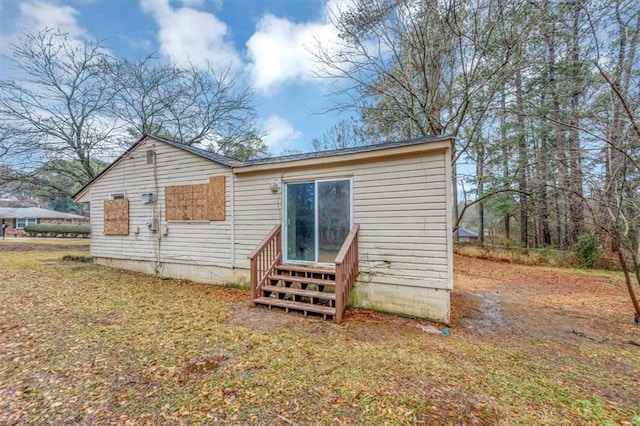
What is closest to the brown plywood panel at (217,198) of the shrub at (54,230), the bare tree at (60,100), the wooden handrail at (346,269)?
the wooden handrail at (346,269)

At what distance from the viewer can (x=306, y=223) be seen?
19.1ft

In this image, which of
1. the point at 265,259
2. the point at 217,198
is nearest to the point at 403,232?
the point at 265,259

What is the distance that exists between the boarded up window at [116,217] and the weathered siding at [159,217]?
0.52 feet

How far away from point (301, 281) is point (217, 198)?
3332 mm

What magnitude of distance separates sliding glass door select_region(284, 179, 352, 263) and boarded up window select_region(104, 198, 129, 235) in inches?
225

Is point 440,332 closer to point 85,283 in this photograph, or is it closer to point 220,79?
point 85,283

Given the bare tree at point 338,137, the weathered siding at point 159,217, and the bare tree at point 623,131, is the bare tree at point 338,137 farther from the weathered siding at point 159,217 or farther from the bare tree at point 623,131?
the bare tree at point 623,131

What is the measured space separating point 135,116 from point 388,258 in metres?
14.9

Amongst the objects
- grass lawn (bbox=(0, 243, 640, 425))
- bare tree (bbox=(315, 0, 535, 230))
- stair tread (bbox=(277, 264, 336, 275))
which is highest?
bare tree (bbox=(315, 0, 535, 230))

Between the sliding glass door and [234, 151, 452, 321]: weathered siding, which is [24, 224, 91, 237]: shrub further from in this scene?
[234, 151, 452, 321]: weathered siding

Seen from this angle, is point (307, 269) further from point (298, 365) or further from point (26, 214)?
point (26, 214)

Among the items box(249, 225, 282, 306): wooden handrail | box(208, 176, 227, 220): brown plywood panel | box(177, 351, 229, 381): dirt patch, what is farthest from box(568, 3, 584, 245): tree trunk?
box(208, 176, 227, 220): brown plywood panel

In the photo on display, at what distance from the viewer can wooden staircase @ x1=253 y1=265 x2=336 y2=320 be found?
190 inches

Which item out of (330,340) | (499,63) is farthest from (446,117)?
(330,340)
